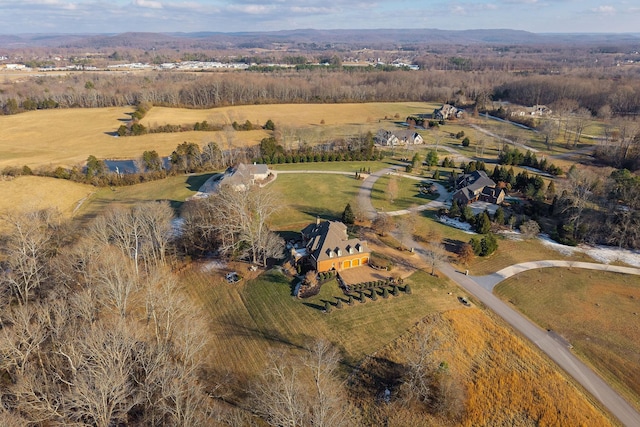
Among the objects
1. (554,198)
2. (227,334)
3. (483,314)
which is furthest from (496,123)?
(227,334)

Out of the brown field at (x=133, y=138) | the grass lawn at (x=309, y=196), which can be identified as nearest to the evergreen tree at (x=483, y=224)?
the grass lawn at (x=309, y=196)

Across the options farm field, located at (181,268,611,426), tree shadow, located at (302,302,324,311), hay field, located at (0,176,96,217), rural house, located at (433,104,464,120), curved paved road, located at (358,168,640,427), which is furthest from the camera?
rural house, located at (433,104,464,120)

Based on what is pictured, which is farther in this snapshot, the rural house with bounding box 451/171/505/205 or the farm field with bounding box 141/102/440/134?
the farm field with bounding box 141/102/440/134

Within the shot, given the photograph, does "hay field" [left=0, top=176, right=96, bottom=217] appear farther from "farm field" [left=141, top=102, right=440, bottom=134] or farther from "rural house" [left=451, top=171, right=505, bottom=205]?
"rural house" [left=451, top=171, right=505, bottom=205]

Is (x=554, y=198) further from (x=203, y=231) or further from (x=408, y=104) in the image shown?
(x=408, y=104)

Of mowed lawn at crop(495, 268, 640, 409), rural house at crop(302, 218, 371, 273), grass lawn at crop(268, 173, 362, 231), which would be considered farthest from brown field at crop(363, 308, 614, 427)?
grass lawn at crop(268, 173, 362, 231)

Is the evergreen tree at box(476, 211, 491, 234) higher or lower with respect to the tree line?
lower

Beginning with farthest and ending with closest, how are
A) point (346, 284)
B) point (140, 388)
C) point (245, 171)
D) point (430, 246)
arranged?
1. point (245, 171)
2. point (430, 246)
3. point (346, 284)
4. point (140, 388)
